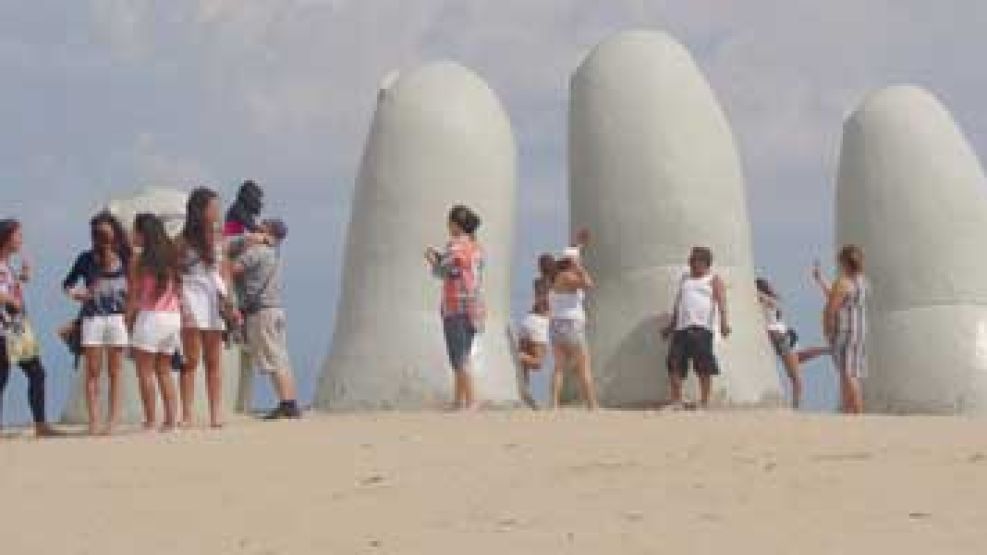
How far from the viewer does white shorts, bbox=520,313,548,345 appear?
47.9 feet

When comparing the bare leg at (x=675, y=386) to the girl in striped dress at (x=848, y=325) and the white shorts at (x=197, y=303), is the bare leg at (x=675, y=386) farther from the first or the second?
the white shorts at (x=197, y=303)

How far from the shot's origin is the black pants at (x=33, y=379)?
1130 centimetres

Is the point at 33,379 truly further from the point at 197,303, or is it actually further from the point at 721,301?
the point at 721,301

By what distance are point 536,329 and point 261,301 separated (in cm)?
309

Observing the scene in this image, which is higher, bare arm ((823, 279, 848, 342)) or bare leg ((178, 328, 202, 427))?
bare arm ((823, 279, 848, 342))

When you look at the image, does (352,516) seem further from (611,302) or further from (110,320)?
(611,302)

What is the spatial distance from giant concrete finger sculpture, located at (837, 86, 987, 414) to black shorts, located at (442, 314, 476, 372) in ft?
15.7

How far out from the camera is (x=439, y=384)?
14828 millimetres

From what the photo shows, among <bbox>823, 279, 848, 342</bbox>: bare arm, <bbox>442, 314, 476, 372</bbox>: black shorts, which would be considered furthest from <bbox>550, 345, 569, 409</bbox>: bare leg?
<bbox>823, 279, 848, 342</bbox>: bare arm

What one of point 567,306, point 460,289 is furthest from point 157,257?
point 567,306

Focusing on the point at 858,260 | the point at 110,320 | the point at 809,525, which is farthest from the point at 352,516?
the point at 858,260

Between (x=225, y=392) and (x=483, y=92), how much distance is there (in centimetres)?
330

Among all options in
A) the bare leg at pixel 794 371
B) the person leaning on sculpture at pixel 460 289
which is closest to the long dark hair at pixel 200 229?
the person leaning on sculpture at pixel 460 289

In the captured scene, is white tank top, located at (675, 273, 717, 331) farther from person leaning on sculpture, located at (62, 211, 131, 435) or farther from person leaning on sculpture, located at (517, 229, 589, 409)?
person leaning on sculpture, located at (62, 211, 131, 435)
